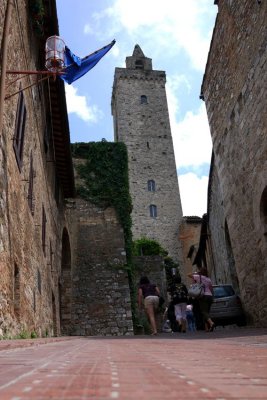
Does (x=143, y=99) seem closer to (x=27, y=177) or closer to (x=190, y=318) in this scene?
(x=190, y=318)

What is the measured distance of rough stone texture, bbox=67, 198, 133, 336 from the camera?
669 inches

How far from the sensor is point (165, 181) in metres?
44.9

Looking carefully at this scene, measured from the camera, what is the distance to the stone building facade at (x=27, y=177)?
5.91 metres

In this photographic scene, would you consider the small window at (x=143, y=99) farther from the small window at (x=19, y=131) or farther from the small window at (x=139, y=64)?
the small window at (x=19, y=131)

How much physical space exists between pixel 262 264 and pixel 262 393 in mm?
8712

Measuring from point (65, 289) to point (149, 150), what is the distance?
103 ft

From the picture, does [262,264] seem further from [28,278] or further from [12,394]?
[12,394]

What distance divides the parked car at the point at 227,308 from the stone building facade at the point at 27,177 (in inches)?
190

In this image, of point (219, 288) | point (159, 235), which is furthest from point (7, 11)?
point (159, 235)

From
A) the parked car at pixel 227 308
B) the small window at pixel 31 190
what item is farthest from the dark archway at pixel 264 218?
the small window at pixel 31 190

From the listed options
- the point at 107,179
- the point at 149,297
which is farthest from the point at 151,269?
the point at 149,297

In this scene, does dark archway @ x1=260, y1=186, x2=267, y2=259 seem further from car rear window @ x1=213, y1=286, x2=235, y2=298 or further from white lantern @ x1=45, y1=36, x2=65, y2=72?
white lantern @ x1=45, y1=36, x2=65, y2=72

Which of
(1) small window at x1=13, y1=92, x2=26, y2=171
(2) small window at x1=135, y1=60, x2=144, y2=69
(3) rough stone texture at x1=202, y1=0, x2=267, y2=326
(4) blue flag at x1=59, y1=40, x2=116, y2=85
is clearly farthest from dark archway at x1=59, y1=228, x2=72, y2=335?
(2) small window at x1=135, y1=60, x2=144, y2=69

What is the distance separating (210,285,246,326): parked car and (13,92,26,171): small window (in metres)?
7.53
